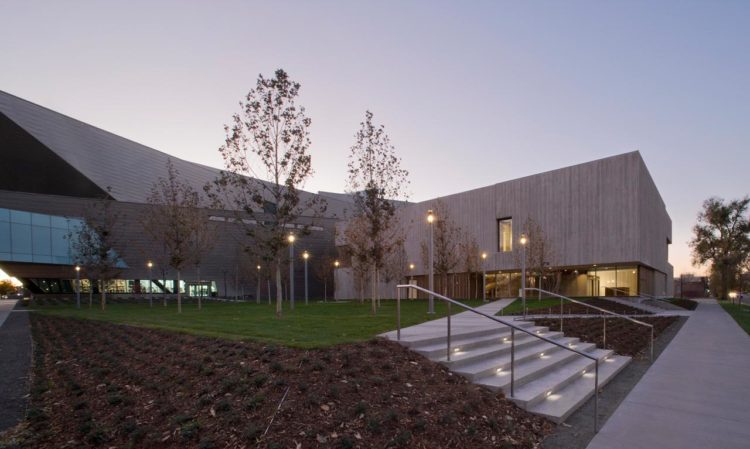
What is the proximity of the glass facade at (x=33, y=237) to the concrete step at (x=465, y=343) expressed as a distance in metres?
39.7

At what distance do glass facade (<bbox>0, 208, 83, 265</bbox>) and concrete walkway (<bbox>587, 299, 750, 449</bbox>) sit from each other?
4226 cm

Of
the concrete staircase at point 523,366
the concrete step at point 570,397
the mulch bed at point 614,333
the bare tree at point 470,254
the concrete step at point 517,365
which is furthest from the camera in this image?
the bare tree at point 470,254

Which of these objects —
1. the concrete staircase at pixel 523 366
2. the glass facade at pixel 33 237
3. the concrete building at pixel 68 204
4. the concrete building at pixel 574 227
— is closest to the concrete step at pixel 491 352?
the concrete staircase at pixel 523 366

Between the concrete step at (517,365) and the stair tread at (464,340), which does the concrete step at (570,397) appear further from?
the stair tread at (464,340)

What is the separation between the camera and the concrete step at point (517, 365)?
626cm

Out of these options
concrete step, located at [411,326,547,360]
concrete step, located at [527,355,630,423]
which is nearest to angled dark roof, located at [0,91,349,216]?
concrete step, located at [411,326,547,360]

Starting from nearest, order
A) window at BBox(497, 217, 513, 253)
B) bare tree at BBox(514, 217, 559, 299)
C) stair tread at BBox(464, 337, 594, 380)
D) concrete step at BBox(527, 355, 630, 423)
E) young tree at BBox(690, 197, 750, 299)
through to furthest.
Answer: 1. concrete step at BBox(527, 355, 630, 423)
2. stair tread at BBox(464, 337, 594, 380)
3. bare tree at BBox(514, 217, 559, 299)
4. window at BBox(497, 217, 513, 253)
5. young tree at BBox(690, 197, 750, 299)

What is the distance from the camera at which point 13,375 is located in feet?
25.8

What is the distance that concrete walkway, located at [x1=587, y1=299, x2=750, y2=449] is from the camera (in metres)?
5.01

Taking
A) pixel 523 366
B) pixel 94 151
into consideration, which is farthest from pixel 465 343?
pixel 94 151

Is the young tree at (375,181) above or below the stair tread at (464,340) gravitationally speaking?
above

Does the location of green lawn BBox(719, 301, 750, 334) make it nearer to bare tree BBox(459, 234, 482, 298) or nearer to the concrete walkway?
the concrete walkway

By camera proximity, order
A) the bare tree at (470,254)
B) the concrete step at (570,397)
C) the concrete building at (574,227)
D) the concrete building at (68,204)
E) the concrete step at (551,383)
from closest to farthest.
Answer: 1. the concrete step at (570,397)
2. the concrete step at (551,383)
3. the concrete building at (574,227)
4. the bare tree at (470,254)
5. the concrete building at (68,204)

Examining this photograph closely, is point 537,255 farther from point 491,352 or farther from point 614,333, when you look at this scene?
point 491,352
